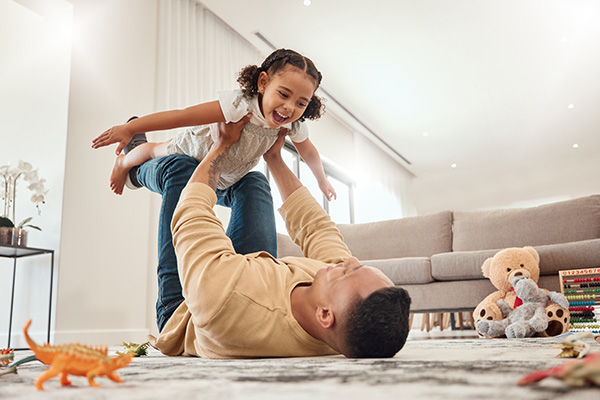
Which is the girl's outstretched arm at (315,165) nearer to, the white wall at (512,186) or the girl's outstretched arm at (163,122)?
the girl's outstretched arm at (163,122)

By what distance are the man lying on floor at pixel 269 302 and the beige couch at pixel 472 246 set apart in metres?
2.09

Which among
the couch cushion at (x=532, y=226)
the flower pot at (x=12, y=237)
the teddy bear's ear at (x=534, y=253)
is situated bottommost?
the teddy bear's ear at (x=534, y=253)

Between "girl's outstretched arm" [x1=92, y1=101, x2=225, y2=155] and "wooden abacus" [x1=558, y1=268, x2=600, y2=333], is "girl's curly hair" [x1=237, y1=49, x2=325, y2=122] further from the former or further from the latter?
"wooden abacus" [x1=558, y1=268, x2=600, y2=333]

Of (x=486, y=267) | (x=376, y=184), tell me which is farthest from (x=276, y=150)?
(x=376, y=184)

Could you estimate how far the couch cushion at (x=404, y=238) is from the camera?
12.3 feet

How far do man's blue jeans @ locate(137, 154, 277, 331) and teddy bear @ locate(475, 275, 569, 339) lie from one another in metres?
1.38

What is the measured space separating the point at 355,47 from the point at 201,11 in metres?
1.54

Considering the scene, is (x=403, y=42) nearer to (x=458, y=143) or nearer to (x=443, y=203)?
(x=458, y=143)

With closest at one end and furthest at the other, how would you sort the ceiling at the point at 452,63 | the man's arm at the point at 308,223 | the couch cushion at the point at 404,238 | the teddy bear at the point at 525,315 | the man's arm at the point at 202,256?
the man's arm at the point at 202,256
the man's arm at the point at 308,223
the teddy bear at the point at 525,315
the couch cushion at the point at 404,238
the ceiling at the point at 452,63

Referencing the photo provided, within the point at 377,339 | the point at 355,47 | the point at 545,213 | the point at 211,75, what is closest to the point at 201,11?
the point at 211,75

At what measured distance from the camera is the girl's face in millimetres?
1590

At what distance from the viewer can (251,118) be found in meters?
1.62

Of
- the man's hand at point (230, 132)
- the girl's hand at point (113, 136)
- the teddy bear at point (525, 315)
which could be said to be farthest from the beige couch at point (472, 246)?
the girl's hand at point (113, 136)

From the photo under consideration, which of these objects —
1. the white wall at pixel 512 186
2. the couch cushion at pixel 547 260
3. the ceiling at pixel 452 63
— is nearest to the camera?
the couch cushion at pixel 547 260
